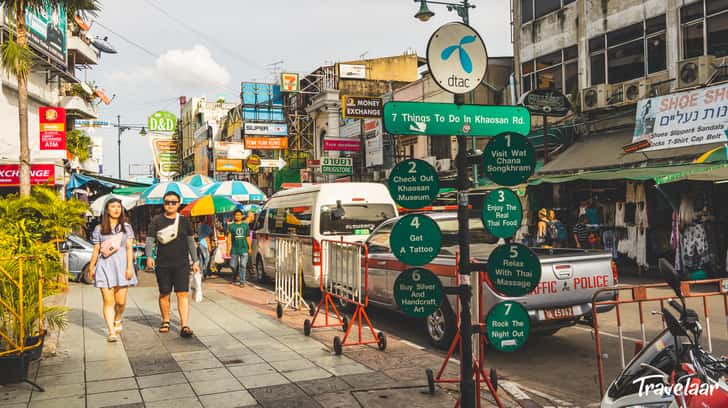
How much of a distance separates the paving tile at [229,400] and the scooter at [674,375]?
3018 mm

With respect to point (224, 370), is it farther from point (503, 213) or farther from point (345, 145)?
point (345, 145)

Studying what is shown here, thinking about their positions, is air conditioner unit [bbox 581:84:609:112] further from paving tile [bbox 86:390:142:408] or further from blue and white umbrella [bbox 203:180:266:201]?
paving tile [bbox 86:390:142:408]

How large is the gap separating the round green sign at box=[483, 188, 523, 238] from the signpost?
27.7m

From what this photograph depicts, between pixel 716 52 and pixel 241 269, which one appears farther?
pixel 716 52

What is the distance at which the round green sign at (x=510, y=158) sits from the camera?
14.2 ft

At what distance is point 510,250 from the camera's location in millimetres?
4336

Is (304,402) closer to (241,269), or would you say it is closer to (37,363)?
(37,363)

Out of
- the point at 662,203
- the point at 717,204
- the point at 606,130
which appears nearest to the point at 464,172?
the point at 717,204

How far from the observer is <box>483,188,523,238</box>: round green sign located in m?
4.35

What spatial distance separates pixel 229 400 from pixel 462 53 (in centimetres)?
347

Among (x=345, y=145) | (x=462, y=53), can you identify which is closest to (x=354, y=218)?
(x=462, y=53)

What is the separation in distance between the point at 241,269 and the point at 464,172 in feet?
34.6

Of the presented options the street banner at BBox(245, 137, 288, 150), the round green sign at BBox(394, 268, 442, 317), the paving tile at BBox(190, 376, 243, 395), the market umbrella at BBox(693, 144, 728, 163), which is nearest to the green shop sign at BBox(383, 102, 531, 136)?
the round green sign at BBox(394, 268, 442, 317)

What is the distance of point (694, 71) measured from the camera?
15.5 metres
